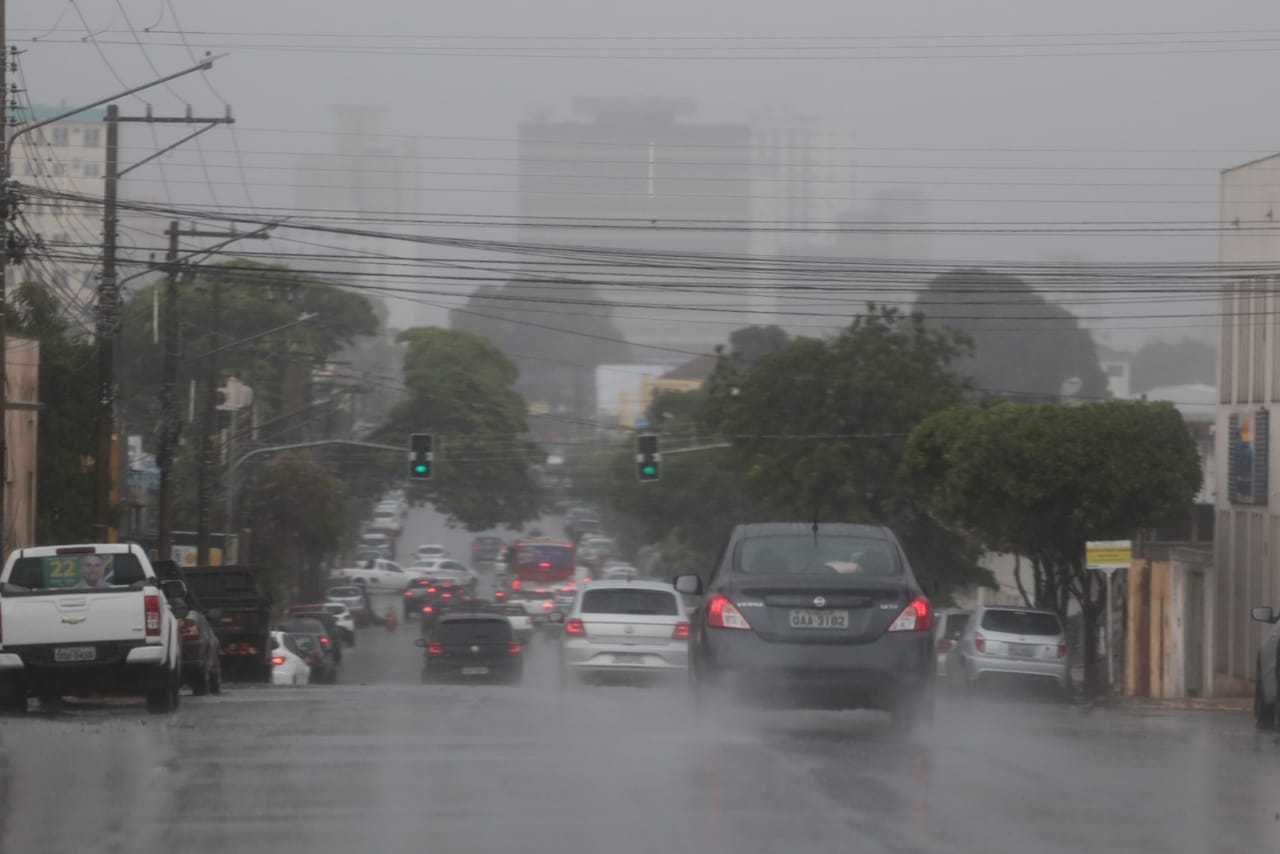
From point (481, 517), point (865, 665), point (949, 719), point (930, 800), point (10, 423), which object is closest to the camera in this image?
point (930, 800)

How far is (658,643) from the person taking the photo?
80.1ft

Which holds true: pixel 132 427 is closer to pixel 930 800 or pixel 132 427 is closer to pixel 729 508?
pixel 729 508

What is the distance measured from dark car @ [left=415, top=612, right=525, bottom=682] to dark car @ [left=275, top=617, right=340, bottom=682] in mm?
4607

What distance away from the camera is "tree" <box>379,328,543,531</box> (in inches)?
3317

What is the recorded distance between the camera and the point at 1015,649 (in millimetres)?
29953

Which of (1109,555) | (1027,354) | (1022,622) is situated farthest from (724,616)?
(1027,354)

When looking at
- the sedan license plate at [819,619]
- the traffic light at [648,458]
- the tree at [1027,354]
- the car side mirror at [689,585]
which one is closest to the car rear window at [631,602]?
the car side mirror at [689,585]

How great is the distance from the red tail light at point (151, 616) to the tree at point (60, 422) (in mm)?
21153

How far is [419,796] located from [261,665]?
2152 centimetres

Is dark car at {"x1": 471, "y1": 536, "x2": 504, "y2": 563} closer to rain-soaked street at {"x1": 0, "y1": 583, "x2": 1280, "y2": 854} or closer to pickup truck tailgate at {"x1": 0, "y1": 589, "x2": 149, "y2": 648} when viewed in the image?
pickup truck tailgate at {"x1": 0, "y1": 589, "x2": 149, "y2": 648}

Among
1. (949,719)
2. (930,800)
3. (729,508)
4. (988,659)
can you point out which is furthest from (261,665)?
(729,508)

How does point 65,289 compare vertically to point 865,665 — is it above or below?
above

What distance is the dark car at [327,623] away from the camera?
45.5 meters

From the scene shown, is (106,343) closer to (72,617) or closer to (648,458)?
(72,617)
